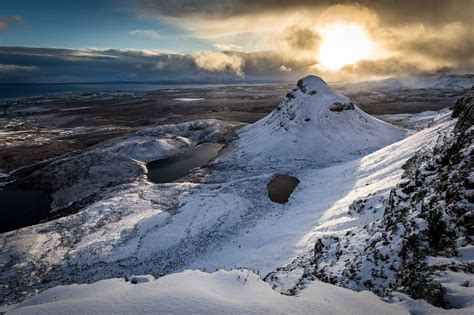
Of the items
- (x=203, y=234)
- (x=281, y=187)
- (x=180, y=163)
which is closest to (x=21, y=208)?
(x=180, y=163)

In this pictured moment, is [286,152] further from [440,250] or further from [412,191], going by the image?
[440,250]

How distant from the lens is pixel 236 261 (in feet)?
78.2

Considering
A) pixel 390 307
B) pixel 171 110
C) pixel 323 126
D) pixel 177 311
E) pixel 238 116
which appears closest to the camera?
pixel 177 311

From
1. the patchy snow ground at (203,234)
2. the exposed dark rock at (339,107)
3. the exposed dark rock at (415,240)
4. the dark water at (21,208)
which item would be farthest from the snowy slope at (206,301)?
the exposed dark rock at (339,107)

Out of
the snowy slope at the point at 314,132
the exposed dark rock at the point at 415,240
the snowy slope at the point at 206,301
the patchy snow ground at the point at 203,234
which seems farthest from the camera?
the snowy slope at the point at 314,132

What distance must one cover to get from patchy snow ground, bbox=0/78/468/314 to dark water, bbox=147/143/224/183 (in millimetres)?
3734

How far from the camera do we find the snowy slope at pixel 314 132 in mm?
53191

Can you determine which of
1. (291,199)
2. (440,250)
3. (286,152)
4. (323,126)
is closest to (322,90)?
(323,126)

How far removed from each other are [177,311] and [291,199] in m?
28.7

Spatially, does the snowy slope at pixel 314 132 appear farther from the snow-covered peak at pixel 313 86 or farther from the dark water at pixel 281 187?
the dark water at pixel 281 187

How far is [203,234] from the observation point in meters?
29.4

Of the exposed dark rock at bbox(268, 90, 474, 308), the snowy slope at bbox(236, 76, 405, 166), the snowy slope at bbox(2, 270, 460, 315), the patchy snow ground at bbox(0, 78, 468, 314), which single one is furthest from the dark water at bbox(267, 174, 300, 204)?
the snowy slope at bbox(2, 270, 460, 315)

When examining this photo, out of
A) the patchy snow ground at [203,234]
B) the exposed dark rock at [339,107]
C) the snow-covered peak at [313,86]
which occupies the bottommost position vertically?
the patchy snow ground at [203,234]

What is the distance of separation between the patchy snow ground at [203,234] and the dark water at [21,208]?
6.23 metres
